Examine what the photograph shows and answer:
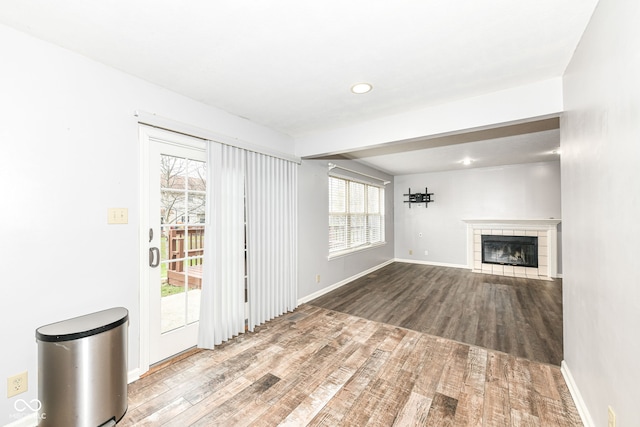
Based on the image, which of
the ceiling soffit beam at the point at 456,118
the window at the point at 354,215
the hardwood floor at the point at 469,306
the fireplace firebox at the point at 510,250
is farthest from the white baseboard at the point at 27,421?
the fireplace firebox at the point at 510,250

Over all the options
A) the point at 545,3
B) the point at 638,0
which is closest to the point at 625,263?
the point at 638,0

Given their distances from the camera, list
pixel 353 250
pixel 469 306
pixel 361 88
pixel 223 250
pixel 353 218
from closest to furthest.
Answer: pixel 361 88 < pixel 223 250 < pixel 469 306 < pixel 353 250 < pixel 353 218

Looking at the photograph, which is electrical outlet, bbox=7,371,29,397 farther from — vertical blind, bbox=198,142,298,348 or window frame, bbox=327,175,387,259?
window frame, bbox=327,175,387,259

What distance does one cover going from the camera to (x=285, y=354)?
2578 millimetres

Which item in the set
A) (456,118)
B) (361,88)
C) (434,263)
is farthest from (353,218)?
(361,88)

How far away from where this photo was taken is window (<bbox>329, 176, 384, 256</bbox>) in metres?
5.04

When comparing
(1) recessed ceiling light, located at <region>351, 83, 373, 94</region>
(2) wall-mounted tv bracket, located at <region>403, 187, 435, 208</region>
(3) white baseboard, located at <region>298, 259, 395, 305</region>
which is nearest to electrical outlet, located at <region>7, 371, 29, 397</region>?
(3) white baseboard, located at <region>298, 259, 395, 305</region>

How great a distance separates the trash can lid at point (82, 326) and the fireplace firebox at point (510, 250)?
22.9 feet

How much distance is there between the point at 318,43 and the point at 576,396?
121 inches

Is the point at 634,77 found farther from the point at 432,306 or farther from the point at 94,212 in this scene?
the point at 432,306

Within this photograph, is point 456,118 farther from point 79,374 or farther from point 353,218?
point 79,374

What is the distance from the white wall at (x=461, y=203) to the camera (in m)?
5.72

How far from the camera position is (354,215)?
571 centimetres

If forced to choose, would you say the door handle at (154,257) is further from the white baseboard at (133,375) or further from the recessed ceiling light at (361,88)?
the recessed ceiling light at (361,88)
